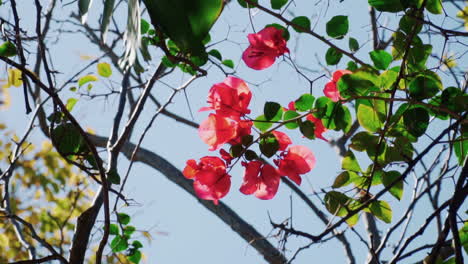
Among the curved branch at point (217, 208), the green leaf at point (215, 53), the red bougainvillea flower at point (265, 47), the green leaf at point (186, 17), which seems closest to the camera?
the green leaf at point (186, 17)

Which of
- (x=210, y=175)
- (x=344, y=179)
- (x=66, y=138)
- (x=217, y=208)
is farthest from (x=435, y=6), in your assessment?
(x=217, y=208)

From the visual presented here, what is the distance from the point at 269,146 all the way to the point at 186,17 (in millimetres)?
554

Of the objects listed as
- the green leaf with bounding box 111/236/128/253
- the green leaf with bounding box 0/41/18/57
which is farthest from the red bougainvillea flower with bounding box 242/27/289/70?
the green leaf with bounding box 111/236/128/253

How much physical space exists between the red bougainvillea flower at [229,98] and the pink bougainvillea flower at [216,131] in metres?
0.02

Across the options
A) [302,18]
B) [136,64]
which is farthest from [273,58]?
[136,64]

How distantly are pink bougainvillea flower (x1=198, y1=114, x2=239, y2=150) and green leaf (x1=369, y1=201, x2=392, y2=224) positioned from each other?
254 millimetres

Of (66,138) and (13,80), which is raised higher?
(13,80)

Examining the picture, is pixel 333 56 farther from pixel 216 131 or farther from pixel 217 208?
pixel 217 208

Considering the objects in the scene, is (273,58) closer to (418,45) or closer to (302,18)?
(302,18)

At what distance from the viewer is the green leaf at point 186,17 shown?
12.4 inches

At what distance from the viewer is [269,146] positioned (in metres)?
0.86

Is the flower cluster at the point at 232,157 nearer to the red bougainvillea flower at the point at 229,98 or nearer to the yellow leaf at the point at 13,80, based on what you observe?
the red bougainvillea flower at the point at 229,98

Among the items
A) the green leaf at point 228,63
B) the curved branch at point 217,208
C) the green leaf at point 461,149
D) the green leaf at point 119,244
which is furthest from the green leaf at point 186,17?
the curved branch at point 217,208

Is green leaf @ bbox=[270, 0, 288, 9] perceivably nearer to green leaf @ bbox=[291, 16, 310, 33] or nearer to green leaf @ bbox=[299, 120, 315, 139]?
green leaf @ bbox=[291, 16, 310, 33]
